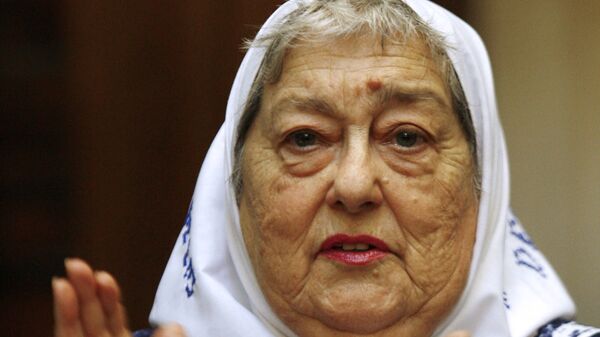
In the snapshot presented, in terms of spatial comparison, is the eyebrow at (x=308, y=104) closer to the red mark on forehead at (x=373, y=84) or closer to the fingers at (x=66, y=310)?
the red mark on forehead at (x=373, y=84)

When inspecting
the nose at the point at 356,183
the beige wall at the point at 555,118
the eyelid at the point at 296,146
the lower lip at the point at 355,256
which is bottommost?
the beige wall at the point at 555,118

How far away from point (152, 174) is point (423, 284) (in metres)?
2.04

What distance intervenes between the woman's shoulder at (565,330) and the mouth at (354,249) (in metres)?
0.49

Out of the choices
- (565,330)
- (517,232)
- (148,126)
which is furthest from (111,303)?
(148,126)

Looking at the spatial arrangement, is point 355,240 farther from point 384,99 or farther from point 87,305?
point 87,305

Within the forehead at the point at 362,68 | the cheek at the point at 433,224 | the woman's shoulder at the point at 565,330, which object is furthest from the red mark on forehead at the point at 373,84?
the woman's shoulder at the point at 565,330

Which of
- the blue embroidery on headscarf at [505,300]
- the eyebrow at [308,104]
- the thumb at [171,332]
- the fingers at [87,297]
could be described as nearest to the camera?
the fingers at [87,297]

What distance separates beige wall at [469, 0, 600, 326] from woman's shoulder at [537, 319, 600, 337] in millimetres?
1868

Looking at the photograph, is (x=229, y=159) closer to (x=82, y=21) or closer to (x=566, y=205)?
(x=82, y=21)

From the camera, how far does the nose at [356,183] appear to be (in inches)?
122

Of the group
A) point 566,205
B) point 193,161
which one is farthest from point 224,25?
point 566,205

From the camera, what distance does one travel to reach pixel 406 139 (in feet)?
10.6

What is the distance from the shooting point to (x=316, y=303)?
10.4ft

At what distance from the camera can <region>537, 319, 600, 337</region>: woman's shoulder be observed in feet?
10.7
